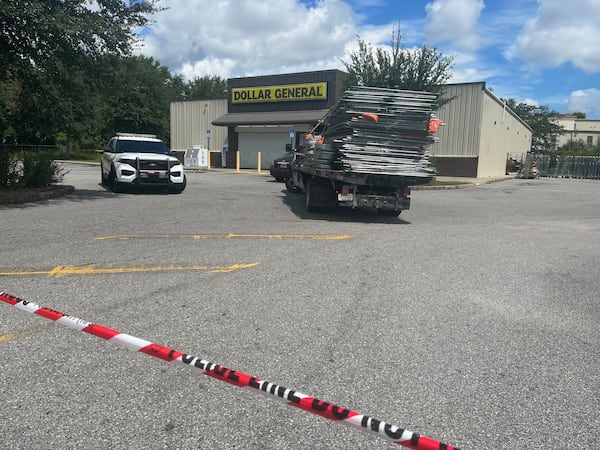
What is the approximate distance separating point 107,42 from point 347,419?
41.2 ft

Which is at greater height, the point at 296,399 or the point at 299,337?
the point at 296,399

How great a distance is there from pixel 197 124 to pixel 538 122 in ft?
221

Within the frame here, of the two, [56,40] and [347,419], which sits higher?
[56,40]

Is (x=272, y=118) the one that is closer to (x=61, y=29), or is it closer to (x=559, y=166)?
(x=61, y=29)

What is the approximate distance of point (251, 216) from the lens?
1108 cm

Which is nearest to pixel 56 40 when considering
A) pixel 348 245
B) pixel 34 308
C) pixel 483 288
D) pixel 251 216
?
pixel 251 216

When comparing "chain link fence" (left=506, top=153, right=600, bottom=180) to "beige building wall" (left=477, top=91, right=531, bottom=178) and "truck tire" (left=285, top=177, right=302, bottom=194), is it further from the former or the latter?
"truck tire" (left=285, top=177, right=302, bottom=194)

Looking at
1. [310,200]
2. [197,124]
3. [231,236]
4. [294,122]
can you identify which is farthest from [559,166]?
[231,236]

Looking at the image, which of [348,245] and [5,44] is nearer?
[348,245]

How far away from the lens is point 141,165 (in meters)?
14.6

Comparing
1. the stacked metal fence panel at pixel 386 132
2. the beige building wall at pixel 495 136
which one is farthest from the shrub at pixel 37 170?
the beige building wall at pixel 495 136

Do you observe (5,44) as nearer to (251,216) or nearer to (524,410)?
(251,216)

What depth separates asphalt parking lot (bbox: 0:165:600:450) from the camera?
2.76 metres

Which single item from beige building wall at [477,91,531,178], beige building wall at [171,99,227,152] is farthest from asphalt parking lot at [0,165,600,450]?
beige building wall at [171,99,227,152]
